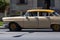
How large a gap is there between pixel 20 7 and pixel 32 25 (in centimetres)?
1154

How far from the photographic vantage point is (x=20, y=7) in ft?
96.2

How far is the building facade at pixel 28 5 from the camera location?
94.7 ft

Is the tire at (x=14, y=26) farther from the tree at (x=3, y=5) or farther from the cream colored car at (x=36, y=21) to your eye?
the tree at (x=3, y=5)

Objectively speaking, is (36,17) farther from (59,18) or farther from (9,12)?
(9,12)

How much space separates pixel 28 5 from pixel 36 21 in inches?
446

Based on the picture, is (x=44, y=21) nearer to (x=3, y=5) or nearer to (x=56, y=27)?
(x=56, y=27)

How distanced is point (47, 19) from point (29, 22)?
1.13 metres

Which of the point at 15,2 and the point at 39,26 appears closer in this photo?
the point at 39,26

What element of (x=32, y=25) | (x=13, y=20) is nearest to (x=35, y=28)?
(x=32, y=25)

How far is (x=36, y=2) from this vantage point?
28.8 metres

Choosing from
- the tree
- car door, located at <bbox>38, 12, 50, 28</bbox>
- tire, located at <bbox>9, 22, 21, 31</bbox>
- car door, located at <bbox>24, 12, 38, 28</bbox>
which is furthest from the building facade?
car door, located at <bbox>38, 12, 50, 28</bbox>

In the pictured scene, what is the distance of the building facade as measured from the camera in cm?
2886

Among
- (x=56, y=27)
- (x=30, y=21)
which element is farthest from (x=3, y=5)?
(x=56, y=27)

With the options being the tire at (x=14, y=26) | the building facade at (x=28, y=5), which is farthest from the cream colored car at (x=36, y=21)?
the building facade at (x=28, y=5)
